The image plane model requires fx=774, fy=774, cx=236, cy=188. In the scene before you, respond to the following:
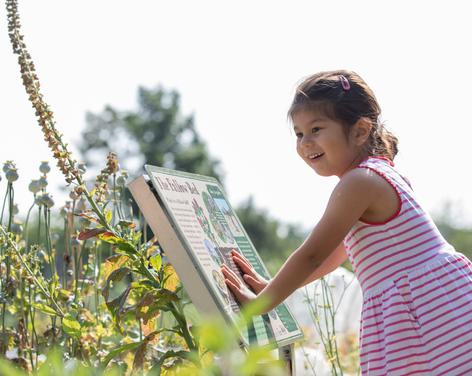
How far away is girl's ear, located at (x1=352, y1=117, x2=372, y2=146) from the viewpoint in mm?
2342

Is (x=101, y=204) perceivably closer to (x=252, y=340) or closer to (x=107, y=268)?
(x=107, y=268)

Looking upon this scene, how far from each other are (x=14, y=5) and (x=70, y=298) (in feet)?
3.58

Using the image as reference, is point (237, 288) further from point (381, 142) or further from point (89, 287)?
point (89, 287)

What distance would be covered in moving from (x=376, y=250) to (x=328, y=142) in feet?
1.14

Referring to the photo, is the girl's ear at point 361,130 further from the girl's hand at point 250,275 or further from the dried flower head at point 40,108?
the dried flower head at point 40,108

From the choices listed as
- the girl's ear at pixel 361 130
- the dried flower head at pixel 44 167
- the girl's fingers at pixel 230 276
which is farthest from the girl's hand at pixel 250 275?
the dried flower head at pixel 44 167

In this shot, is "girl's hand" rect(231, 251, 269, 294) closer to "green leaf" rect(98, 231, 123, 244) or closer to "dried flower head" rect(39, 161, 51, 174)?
"green leaf" rect(98, 231, 123, 244)

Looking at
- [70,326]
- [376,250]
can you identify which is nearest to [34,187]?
[70,326]

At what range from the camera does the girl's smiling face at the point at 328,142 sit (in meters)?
2.29

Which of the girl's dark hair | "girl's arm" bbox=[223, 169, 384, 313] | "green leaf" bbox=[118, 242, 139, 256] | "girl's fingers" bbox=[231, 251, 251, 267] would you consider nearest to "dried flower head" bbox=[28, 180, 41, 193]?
"green leaf" bbox=[118, 242, 139, 256]

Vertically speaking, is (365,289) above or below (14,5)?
below

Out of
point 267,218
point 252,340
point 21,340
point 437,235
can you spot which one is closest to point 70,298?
point 21,340

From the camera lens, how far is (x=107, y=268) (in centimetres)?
248

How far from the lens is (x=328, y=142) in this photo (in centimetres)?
229
